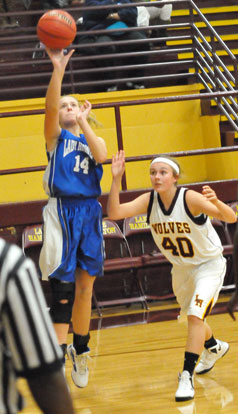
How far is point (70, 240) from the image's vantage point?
465cm

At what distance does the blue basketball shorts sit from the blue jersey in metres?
0.08

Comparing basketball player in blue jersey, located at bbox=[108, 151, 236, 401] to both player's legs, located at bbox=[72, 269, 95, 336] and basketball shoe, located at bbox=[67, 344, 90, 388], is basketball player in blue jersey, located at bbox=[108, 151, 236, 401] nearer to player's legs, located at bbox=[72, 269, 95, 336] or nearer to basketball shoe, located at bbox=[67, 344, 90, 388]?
player's legs, located at bbox=[72, 269, 95, 336]

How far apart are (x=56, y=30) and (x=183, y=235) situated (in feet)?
5.00

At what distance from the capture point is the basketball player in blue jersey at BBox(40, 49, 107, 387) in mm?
4582

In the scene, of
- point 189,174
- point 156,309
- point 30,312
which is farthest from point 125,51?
point 30,312

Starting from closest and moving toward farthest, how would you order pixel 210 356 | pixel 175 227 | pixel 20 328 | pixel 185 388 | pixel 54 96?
pixel 20 328, pixel 54 96, pixel 185 388, pixel 175 227, pixel 210 356

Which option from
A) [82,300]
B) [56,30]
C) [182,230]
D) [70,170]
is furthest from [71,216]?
[56,30]

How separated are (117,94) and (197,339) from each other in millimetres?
5232

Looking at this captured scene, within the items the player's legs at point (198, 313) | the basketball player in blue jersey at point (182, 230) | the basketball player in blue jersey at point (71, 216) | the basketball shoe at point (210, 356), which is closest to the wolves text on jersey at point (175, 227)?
the basketball player in blue jersey at point (182, 230)

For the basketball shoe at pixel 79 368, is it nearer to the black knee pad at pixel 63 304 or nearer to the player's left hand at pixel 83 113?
the black knee pad at pixel 63 304

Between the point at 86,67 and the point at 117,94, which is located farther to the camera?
the point at 86,67

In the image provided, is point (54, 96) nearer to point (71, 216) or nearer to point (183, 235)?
point (71, 216)

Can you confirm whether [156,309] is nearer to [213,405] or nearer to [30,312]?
[213,405]

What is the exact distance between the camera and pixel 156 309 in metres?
7.42
